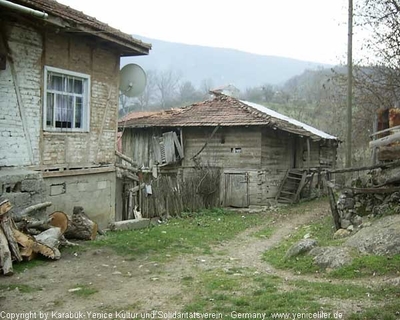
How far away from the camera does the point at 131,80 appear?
12.0 metres

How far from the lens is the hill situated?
438 ft

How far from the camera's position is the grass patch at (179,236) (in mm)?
8805

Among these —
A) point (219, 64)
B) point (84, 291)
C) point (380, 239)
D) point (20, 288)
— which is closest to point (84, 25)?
point (20, 288)

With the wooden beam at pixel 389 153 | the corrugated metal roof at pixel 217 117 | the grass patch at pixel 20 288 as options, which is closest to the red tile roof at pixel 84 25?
the grass patch at pixel 20 288

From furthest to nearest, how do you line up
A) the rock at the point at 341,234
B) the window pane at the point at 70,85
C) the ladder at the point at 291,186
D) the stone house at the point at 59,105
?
the ladder at the point at 291,186
the window pane at the point at 70,85
the rock at the point at 341,234
the stone house at the point at 59,105

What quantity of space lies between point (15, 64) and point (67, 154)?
2380mm

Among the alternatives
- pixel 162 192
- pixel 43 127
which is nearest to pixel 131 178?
pixel 162 192

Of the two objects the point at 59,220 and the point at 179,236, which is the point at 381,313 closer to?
the point at 179,236

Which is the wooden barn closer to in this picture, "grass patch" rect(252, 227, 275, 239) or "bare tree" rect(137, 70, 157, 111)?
"grass patch" rect(252, 227, 275, 239)

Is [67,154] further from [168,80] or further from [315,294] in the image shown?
[168,80]

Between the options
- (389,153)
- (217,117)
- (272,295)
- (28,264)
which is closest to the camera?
(272,295)

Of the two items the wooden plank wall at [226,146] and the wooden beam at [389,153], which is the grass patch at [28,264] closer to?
the wooden beam at [389,153]

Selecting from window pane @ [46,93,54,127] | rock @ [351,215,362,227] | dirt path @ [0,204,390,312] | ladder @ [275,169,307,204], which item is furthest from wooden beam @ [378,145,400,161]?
ladder @ [275,169,307,204]

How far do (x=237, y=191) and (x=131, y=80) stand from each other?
7.33 m
